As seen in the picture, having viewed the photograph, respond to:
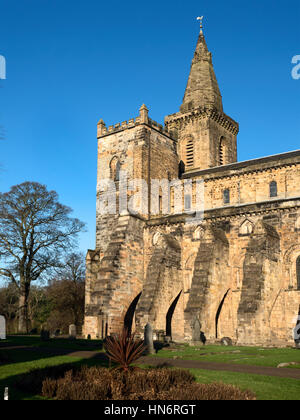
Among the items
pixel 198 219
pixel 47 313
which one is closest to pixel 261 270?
pixel 198 219

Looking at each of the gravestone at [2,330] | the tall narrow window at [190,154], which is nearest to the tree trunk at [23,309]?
the gravestone at [2,330]

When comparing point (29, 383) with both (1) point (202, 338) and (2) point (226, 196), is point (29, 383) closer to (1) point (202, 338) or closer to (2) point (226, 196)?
(1) point (202, 338)

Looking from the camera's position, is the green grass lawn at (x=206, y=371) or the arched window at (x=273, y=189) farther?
the arched window at (x=273, y=189)

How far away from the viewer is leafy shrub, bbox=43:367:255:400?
9578 mm

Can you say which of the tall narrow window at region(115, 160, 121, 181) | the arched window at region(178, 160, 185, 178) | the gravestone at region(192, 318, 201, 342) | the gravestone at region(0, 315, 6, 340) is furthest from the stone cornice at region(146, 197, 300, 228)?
the gravestone at region(0, 315, 6, 340)

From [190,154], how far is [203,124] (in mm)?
3153

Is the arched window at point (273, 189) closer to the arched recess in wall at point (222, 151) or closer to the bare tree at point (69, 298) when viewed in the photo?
the arched recess in wall at point (222, 151)

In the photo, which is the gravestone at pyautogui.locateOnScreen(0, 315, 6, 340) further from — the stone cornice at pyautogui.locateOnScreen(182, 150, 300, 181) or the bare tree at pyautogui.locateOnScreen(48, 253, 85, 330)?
the stone cornice at pyautogui.locateOnScreen(182, 150, 300, 181)

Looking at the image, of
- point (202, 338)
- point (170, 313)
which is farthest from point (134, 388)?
point (170, 313)

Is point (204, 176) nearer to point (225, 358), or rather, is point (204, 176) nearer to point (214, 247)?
point (214, 247)

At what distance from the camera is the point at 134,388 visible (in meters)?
10.4

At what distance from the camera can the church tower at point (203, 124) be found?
42656 millimetres

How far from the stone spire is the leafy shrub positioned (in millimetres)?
35686

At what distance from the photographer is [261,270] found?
2645cm
